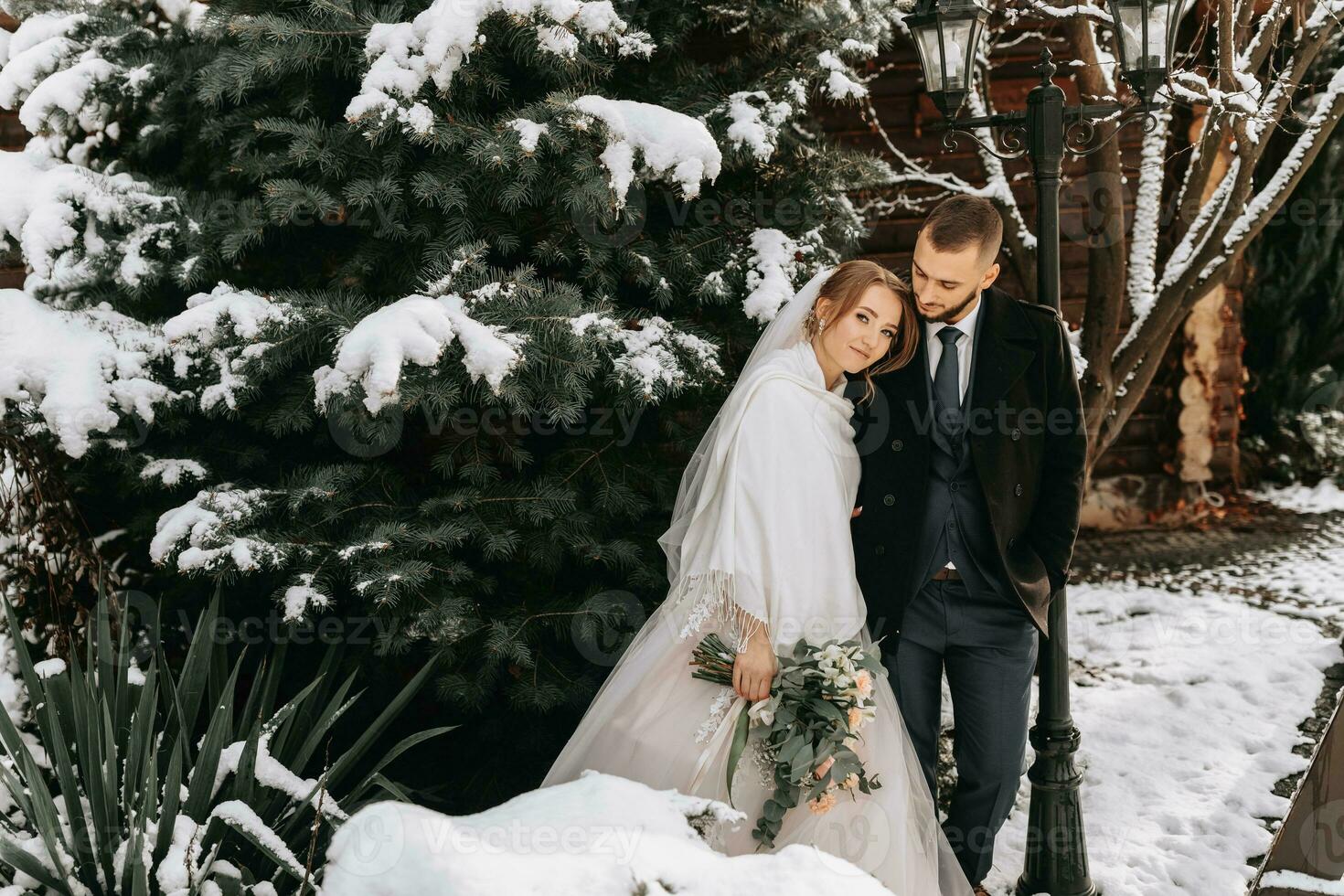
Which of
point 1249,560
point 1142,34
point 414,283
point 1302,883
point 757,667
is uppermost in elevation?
point 1142,34

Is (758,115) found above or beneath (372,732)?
above

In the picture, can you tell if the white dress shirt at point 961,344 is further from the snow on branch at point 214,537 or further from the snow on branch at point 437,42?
the snow on branch at point 214,537

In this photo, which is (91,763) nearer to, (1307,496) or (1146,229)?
(1146,229)

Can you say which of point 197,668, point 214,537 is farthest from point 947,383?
point 197,668

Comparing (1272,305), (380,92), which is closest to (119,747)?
(380,92)

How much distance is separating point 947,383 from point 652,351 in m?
0.98

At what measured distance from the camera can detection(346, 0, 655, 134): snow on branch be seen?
10.1 feet

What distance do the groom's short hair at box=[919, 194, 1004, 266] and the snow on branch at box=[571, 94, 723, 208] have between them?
75 centimetres

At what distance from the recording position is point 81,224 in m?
3.52

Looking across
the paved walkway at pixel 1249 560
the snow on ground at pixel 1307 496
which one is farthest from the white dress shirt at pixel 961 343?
the snow on ground at pixel 1307 496

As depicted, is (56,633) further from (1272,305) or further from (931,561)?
(1272,305)

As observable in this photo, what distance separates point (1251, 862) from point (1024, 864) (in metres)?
0.82

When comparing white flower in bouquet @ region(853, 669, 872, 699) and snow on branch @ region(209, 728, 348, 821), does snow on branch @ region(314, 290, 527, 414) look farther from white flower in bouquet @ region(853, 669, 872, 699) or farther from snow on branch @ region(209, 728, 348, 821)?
white flower in bouquet @ region(853, 669, 872, 699)

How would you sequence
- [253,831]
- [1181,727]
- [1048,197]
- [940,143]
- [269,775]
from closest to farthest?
[253,831], [269,775], [1048,197], [1181,727], [940,143]
